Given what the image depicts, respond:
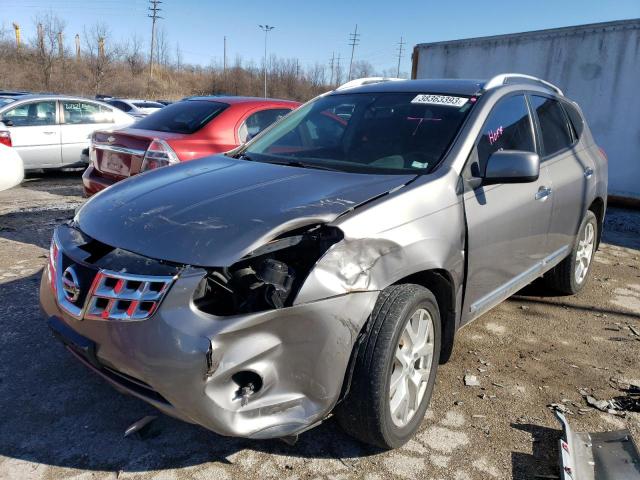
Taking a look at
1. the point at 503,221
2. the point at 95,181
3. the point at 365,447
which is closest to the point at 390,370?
the point at 365,447

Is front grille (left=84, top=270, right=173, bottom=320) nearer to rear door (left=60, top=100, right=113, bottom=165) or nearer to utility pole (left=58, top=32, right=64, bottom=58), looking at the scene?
rear door (left=60, top=100, right=113, bottom=165)

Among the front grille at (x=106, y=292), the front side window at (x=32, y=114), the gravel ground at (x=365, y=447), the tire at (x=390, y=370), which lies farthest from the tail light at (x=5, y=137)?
the tire at (x=390, y=370)

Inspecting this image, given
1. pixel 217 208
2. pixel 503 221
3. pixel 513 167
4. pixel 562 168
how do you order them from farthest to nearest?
pixel 562 168 < pixel 503 221 < pixel 513 167 < pixel 217 208

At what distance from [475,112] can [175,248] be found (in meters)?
1.99

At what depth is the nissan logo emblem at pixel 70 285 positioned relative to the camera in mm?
2262

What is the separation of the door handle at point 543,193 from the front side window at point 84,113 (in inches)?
348

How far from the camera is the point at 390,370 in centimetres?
230

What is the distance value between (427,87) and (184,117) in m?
3.24

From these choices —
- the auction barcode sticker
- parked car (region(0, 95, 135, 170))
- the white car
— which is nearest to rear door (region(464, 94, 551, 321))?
the auction barcode sticker

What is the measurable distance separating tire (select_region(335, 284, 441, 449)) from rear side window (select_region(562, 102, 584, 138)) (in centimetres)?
274

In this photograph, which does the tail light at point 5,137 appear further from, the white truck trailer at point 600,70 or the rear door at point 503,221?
the white truck trailer at point 600,70

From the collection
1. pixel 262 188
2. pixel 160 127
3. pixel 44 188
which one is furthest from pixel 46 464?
pixel 44 188

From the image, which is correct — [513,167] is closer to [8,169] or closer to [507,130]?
[507,130]

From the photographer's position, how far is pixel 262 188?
105 inches
